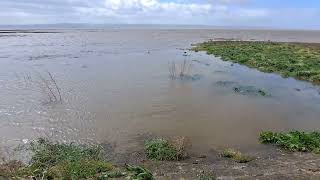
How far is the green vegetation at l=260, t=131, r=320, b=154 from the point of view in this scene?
1421 cm

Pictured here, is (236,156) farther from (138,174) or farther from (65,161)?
(65,161)

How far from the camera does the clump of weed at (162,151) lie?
13.1 meters

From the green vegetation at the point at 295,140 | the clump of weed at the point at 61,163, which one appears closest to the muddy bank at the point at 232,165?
the green vegetation at the point at 295,140

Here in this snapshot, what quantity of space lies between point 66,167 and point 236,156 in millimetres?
5577

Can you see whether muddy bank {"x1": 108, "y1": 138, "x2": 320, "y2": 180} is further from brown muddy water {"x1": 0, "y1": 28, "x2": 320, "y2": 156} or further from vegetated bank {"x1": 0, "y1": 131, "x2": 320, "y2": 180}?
brown muddy water {"x1": 0, "y1": 28, "x2": 320, "y2": 156}

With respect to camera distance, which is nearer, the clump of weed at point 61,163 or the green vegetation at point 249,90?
the clump of weed at point 61,163

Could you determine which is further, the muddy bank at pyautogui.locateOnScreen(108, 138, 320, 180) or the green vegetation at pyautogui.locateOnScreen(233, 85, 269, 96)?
the green vegetation at pyautogui.locateOnScreen(233, 85, 269, 96)

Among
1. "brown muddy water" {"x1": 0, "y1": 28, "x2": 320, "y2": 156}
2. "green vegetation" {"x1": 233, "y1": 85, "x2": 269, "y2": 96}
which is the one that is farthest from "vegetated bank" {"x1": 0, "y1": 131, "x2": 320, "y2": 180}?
"green vegetation" {"x1": 233, "y1": 85, "x2": 269, "y2": 96}

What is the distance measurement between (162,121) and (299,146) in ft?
20.8

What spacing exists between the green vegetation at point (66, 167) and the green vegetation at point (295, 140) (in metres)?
6.24

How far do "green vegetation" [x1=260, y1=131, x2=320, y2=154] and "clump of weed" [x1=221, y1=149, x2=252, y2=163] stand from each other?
1971 mm

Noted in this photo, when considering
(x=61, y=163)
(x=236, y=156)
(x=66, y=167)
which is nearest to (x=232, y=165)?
(x=236, y=156)

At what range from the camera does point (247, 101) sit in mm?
22766

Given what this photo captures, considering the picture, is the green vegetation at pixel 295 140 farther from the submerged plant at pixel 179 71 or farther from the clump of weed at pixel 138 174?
the submerged plant at pixel 179 71
